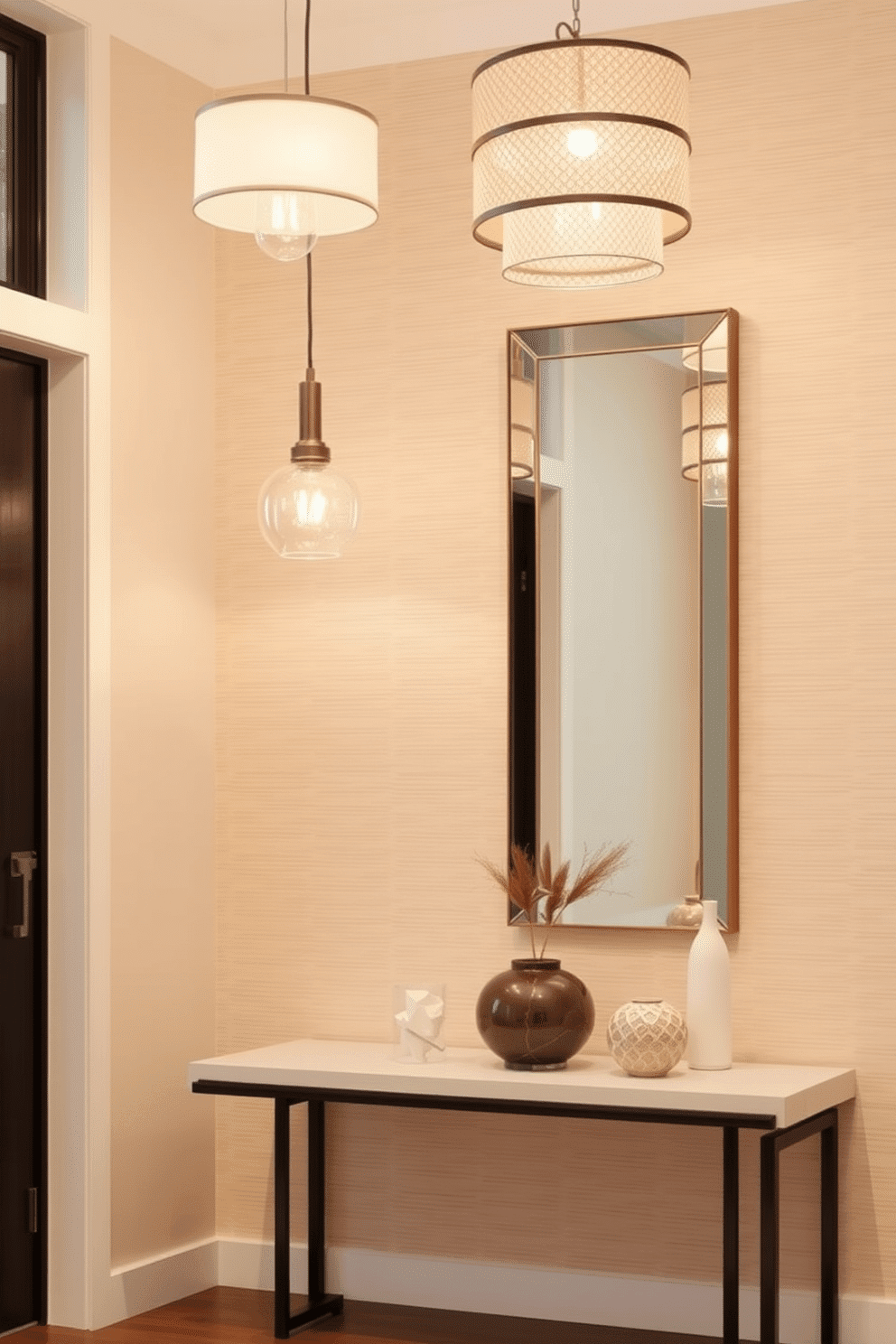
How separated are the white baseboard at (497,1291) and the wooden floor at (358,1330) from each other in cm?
3

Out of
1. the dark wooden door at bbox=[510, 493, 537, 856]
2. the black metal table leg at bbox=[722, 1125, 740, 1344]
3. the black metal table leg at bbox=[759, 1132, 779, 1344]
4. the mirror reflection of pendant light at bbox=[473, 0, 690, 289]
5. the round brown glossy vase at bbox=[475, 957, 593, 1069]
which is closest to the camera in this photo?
the mirror reflection of pendant light at bbox=[473, 0, 690, 289]

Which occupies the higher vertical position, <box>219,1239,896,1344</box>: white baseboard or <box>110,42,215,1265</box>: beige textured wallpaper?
<box>110,42,215,1265</box>: beige textured wallpaper

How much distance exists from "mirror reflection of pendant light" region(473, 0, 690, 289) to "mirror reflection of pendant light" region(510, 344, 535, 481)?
160 cm

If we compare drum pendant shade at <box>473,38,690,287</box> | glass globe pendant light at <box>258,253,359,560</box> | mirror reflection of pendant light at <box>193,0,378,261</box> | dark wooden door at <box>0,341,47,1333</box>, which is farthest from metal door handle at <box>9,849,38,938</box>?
drum pendant shade at <box>473,38,690,287</box>

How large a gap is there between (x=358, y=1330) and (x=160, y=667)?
164 centimetres

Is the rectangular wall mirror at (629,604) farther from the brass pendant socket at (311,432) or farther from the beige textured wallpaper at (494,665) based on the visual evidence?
the brass pendant socket at (311,432)

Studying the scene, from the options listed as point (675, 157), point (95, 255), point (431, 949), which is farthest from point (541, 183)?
point (431, 949)

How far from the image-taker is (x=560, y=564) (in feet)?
13.5

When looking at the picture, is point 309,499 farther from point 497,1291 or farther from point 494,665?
point 497,1291

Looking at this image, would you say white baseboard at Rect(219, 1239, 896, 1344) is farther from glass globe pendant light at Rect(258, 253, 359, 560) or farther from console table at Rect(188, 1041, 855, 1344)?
glass globe pendant light at Rect(258, 253, 359, 560)

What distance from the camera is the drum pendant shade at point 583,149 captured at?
2373mm

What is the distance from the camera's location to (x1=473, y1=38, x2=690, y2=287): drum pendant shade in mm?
2373

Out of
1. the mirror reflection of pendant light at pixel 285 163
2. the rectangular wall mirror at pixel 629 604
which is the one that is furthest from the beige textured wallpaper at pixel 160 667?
the mirror reflection of pendant light at pixel 285 163

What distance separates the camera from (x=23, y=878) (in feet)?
13.0
